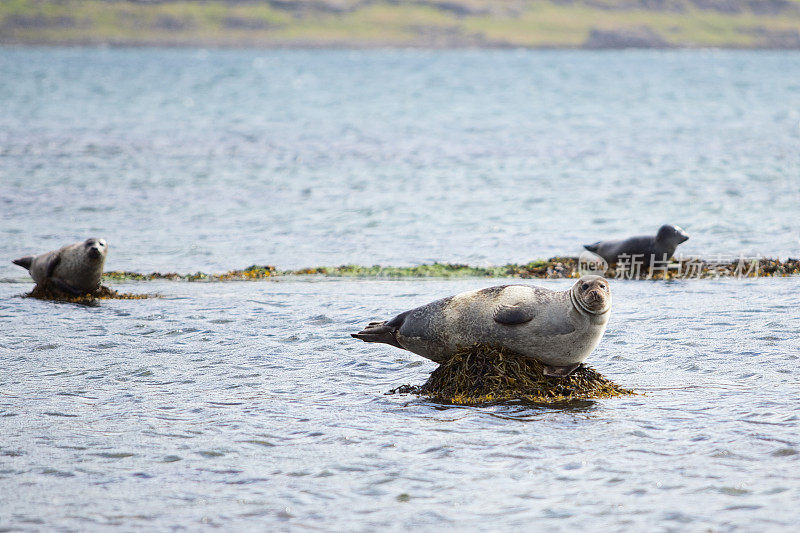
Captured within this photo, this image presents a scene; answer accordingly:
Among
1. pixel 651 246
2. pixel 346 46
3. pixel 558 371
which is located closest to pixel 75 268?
pixel 558 371

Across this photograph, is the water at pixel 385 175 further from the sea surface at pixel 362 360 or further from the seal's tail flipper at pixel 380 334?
the seal's tail flipper at pixel 380 334

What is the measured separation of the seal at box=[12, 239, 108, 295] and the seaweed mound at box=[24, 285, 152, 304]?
5cm

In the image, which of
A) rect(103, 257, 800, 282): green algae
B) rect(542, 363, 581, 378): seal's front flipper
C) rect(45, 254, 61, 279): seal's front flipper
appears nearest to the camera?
rect(542, 363, 581, 378): seal's front flipper

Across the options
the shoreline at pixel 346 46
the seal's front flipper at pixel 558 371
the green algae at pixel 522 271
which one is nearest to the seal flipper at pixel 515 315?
the seal's front flipper at pixel 558 371

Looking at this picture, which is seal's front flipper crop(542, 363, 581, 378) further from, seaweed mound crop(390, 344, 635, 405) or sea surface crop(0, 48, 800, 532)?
sea surface crop(0, 48, 800, 532)

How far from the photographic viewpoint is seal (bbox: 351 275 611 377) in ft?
26.9

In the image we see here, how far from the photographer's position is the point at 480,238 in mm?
18719

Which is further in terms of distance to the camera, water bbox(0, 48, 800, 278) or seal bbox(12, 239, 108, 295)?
water bbox(0, 48, 800, 278)

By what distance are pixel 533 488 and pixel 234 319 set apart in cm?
597

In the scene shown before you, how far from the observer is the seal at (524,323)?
820cm

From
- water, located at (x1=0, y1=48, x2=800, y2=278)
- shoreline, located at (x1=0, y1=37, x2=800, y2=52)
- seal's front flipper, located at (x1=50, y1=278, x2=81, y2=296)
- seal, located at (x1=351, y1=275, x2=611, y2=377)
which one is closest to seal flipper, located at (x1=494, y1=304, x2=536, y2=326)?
seal, located at (x1=351, y1=275, x2=611, y2=377)

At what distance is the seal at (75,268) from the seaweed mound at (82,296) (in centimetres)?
5

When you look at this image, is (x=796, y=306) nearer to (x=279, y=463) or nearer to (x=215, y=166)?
(x=279, y=463)

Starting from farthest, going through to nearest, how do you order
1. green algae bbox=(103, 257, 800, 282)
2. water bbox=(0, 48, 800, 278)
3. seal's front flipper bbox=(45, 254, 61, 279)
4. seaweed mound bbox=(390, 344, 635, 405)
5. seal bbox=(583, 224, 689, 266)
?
water bbox=(0, 48, 800, 278) < seal bbox=(583, 224, 689, 266) < green algae bbox=(103, 257, 800, 282) < seal's front flipper bbox=(45, 254, 61, 279) < seaweed mound bbox=(390, 344, 635, 405)
